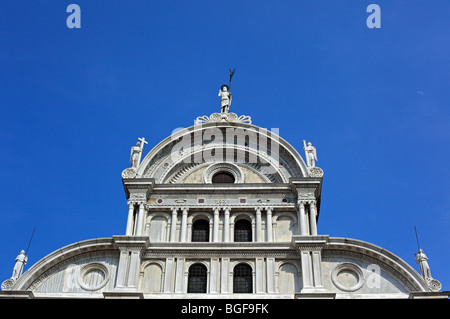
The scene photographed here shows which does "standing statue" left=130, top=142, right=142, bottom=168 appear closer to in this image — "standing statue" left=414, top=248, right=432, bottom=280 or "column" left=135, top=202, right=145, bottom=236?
"column" left=135, top=202, right=145, bottom=236

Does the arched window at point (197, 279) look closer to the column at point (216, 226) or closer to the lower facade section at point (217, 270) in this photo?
the lower facade section at point (217, 270)

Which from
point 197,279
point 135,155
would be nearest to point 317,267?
point 197,279

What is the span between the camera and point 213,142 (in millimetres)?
31281

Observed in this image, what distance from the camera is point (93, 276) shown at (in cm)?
2700

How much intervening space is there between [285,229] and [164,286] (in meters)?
6.71

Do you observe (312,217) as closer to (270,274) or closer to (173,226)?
(270,274)

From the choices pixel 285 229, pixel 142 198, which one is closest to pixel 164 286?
pixel 142 198

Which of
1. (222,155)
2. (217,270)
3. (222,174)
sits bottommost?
(217,270)

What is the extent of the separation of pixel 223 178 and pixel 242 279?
6.11 m

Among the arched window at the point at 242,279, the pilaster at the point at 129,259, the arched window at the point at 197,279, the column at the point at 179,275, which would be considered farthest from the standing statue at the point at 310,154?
the pilaster at the point at 129,259

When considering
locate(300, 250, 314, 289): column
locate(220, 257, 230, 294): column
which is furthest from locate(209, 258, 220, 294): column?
locate(300, 250, 314, 289): column

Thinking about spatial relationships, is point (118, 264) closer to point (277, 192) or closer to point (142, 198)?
point (142, 198)

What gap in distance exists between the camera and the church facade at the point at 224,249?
26.0m

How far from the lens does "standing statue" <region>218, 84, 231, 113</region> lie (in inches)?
1295
